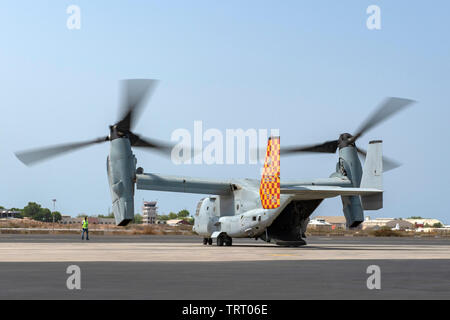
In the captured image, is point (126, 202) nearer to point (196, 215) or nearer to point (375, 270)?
point (196, 215)

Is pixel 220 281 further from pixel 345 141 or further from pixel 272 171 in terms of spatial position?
pixel 345 141

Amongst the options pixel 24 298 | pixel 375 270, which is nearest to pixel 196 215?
pixel 375 270

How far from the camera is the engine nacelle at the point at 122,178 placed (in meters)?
39.0

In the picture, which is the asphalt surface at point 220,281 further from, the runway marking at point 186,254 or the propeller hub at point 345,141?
the propeller hub at point 345,141

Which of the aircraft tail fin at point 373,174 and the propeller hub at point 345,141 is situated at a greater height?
the propeller hub at point 345,141

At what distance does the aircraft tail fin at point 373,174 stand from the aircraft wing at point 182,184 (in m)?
9.17

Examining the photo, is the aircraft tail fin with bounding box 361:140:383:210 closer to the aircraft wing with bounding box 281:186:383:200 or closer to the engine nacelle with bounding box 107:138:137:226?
the aircraft wing with bounding box 281:186:383:200

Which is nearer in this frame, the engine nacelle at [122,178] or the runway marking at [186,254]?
the runway marking at [186,254]

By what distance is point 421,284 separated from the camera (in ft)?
56.7

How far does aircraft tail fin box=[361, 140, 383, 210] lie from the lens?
39409 mm

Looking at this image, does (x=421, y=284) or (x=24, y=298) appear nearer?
(x=24, y=298)

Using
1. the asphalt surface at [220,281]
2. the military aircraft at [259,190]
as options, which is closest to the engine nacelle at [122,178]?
the military aircraft at [259,190]

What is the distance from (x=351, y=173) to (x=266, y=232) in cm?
706

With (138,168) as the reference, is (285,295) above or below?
below
